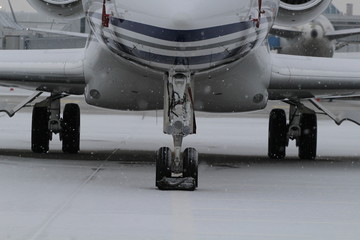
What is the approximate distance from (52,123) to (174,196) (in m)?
5.86

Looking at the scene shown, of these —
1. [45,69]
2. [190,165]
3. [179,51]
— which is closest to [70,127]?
[45,69]

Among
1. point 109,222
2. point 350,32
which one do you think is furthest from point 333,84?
point 350,32

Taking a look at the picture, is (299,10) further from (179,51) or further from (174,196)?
(174,196)

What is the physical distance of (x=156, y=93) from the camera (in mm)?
12875

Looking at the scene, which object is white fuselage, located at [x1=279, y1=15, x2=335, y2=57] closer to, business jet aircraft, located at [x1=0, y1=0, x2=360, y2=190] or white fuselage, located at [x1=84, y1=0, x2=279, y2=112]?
business jet aircraft, located at [x1=0, y1=0, x2=360, y2=190]

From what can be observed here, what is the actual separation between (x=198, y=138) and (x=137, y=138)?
1.41 metres

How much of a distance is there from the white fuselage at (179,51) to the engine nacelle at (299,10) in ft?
2.20

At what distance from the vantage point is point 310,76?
45.9 feet

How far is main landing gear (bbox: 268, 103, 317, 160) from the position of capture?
15469mm

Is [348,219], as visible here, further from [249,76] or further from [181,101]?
[249,76]

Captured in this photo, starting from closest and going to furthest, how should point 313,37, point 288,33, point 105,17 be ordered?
point 105,17 < point 313,37 < point 288,33

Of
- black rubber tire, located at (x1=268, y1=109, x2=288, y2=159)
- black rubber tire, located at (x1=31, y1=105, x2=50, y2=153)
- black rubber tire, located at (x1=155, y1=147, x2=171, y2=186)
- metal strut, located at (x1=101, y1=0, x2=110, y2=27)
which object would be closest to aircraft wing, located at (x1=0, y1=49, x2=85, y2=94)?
black rubber tire, located at (x1=31, y1=105, x2=50, y2=153)

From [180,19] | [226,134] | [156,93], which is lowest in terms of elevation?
[226,134]

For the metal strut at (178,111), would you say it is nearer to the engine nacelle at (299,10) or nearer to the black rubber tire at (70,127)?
the engine nacelle at (299,10)
